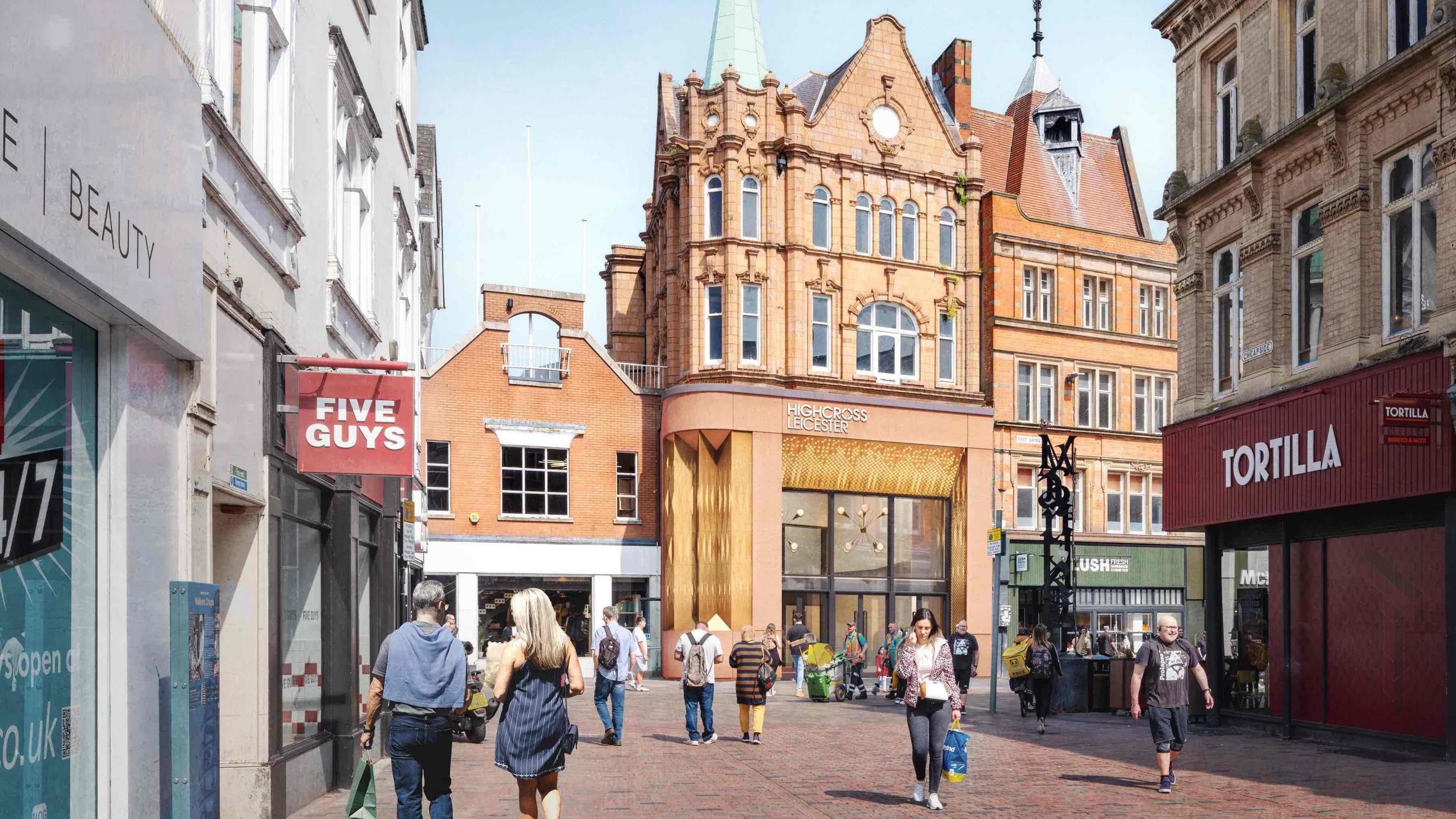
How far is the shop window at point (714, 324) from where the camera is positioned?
3841 cm

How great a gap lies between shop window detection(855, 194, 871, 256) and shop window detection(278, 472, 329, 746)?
90.3ft

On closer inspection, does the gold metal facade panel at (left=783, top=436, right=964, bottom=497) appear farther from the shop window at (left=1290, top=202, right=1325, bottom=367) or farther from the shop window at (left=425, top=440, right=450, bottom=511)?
the shop window at (left=1290, top=202, right=1325, bottom=367)

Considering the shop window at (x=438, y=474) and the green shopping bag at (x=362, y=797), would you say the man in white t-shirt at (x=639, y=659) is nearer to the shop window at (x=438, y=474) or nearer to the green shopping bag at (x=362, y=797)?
the shop window at (x=438, y=474)

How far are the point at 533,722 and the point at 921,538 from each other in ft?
107

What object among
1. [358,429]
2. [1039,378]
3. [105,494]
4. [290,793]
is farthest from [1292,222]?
[1039,378]

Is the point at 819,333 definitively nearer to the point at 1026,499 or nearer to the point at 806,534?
the point at 806,534

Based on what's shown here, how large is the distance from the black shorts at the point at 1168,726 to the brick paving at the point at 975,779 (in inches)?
17.3

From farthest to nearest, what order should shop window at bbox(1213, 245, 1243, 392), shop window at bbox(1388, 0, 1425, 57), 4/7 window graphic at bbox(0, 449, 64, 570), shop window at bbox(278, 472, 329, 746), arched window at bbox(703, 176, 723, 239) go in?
arched window at bbox(703, 176, 723, 239) → shop window at bbox(1213, 245, 1243, 392) → shop window at bbox(1388, 0, 1425, 57) → shop window at bbox(278, 472, 329, 746) → 4/7 window graphic at bbox(0, 449, 64, 570)

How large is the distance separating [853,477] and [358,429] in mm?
28255

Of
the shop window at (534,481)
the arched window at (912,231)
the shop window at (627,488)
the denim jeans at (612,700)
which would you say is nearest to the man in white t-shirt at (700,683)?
the denim jeans at (612,700)

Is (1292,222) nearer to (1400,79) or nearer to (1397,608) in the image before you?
(1400,79)

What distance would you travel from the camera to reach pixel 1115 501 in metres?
44.7

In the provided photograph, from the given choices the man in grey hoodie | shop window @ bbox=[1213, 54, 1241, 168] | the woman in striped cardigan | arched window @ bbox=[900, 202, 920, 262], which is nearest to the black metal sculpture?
shop window @ bbox=[1213, 54, 1241, 168]

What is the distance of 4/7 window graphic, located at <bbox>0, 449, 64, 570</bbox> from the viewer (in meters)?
6.05
